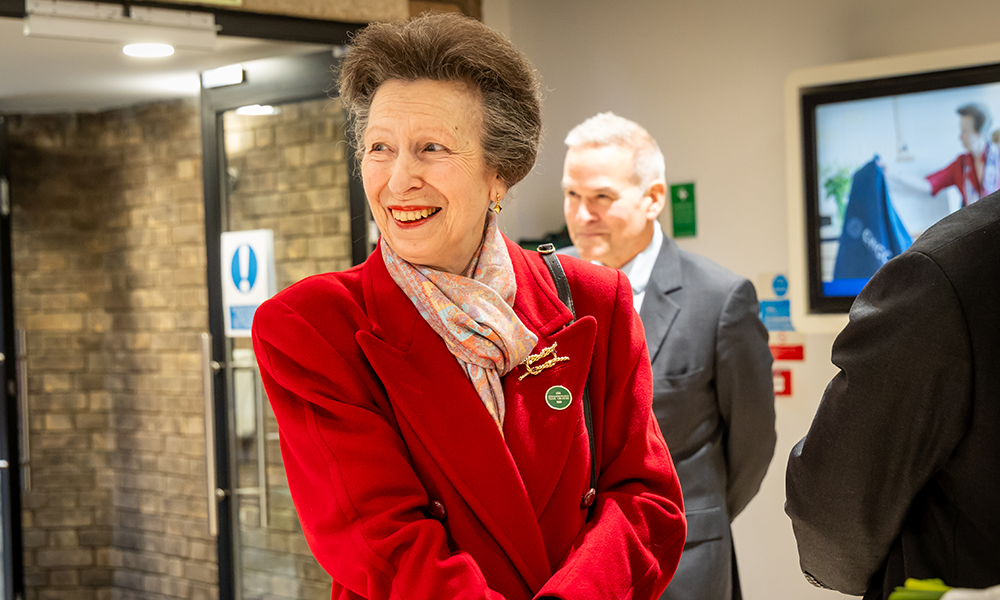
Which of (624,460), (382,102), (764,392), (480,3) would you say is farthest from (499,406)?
(480,3)

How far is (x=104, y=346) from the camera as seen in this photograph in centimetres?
519

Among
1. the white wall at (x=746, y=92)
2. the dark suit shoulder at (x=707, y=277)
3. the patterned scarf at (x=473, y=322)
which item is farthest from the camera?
the white wall at (x=746, y=92)

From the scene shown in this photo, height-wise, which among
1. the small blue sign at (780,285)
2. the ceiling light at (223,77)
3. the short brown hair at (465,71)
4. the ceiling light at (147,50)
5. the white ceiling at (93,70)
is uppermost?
the white ceiling at (93,70)

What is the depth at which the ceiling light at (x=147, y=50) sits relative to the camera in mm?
3615

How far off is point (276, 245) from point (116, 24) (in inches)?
45.4

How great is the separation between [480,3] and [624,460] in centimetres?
316

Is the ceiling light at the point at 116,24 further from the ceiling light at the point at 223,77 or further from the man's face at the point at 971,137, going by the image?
the man's face at the point at 971,137

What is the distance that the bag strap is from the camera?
138 cm

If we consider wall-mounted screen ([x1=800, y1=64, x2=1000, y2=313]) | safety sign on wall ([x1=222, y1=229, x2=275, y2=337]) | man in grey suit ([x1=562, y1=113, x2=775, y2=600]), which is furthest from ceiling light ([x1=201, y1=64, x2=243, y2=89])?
wall-mounted screen ([x1=800, y1=64, x2=1000, y2=313])

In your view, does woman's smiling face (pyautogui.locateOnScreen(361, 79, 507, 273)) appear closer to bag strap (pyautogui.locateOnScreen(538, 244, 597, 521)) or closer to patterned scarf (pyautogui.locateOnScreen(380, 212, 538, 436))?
patterned scarf (pyautogui.locateOnScreen(380, 212, 538, 436))

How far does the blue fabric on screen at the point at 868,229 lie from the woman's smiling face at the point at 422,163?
2.20 m

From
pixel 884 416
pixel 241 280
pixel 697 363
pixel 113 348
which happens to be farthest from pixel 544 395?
pixel 113 348

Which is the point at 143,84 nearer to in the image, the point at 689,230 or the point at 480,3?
the point at 480,3

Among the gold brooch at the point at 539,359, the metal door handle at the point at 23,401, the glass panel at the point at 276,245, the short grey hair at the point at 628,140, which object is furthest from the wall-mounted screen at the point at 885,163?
the metal door handle at the point at 23,401
